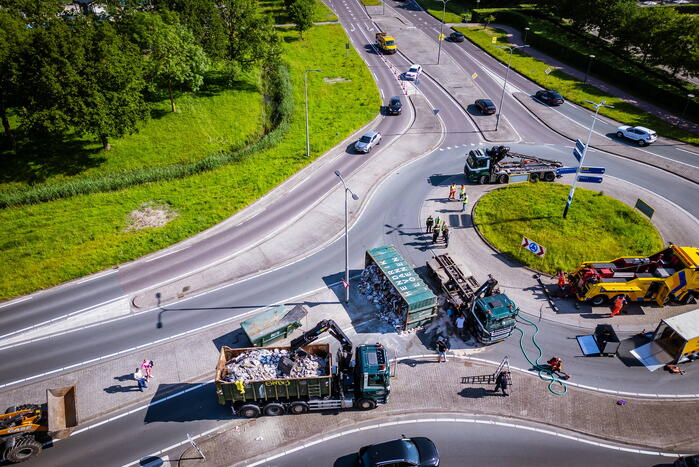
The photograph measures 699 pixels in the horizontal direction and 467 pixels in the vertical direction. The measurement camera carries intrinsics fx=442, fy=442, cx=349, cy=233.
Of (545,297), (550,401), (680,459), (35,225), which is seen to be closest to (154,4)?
(35,225)

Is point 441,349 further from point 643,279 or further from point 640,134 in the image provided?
point 640,134

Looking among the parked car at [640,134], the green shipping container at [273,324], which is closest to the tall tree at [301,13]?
the parked car at [640,134]

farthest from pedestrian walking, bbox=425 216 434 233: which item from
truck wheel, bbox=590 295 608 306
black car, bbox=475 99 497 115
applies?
black car, bbox=475 99 497 115

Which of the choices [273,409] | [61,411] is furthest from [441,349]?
[61,411]

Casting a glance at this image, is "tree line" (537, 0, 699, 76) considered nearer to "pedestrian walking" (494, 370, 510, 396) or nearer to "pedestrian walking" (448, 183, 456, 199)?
"pedestrian walking" (448, 183, 456, 199)

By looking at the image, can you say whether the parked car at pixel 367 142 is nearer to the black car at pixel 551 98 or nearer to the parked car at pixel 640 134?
the black car at pixel 551 98

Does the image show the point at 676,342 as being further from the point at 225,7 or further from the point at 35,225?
the point at 225,7

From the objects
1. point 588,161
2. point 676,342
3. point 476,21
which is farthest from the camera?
point 476,21
